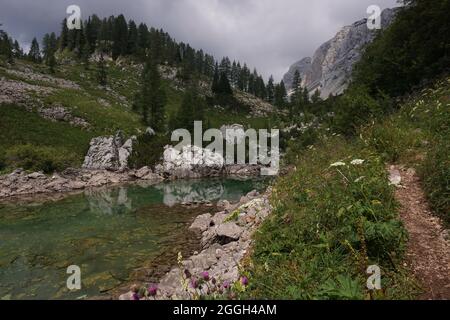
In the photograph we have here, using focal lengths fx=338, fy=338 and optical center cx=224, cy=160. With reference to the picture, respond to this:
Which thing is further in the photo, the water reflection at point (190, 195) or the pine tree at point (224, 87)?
the pine tree at point (224, 87)

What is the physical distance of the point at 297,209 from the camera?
9062 mm

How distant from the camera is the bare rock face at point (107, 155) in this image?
4509cm

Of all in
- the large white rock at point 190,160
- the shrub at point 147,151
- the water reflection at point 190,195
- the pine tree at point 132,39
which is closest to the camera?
the water reflection at point 190,195

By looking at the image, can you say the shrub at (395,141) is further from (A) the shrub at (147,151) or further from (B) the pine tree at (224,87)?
(B) the pine tree at (224,87)

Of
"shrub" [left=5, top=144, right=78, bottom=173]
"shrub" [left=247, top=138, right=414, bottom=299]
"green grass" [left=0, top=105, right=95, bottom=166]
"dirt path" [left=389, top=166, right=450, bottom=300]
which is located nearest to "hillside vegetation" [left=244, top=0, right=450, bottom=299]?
"shrub" [left=247, top=138, right=414, bottom=299]

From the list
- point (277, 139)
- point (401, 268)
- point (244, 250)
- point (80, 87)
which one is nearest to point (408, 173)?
point (401, 268)

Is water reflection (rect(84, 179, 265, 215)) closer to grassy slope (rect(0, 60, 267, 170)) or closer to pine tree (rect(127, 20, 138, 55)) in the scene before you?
grassy slope (rect(0, 60, 267, 170))

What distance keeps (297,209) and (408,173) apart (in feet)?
11.1

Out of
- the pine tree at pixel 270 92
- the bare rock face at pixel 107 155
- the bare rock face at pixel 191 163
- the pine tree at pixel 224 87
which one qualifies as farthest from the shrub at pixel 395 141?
the pine tree at pixel 270 92

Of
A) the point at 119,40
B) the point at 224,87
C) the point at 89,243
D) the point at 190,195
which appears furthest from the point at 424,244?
the point at 119,40

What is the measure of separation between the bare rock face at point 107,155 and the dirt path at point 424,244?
137ft

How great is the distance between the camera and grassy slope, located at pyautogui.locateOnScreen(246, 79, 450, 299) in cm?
566

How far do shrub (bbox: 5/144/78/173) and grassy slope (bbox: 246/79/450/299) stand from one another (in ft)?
114
